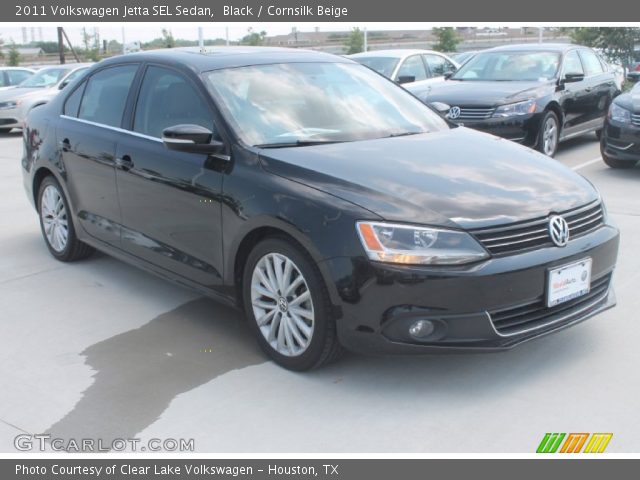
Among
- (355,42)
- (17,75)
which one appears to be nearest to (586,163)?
(17,75)

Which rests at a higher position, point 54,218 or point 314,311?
point 314,311

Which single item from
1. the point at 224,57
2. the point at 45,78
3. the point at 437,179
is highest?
the point at 224,57

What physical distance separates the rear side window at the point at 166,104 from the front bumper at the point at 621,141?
6012 millimetres

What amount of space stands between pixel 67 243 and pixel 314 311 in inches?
115

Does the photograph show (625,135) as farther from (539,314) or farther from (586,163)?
(539,314)

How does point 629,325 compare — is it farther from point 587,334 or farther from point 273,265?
point 273,265

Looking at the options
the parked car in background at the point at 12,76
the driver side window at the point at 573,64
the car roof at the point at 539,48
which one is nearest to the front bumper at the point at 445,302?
the driver side window at the point at 573,64

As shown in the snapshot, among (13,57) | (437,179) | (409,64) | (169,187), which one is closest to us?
(437,179)

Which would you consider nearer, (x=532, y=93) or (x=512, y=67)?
(x=532, y=93)

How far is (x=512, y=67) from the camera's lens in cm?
1075

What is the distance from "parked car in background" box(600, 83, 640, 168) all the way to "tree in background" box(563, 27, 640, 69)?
13126 mm

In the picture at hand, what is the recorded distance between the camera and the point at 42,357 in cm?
441

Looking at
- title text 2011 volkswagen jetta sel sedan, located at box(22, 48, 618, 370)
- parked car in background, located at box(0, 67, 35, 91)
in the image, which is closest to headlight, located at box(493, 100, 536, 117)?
title text 2011 volkswagen jetta sel sedan, located at box(22, 48, 618, 370)

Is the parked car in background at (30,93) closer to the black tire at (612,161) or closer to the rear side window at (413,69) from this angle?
the rear side window at (413,69)
